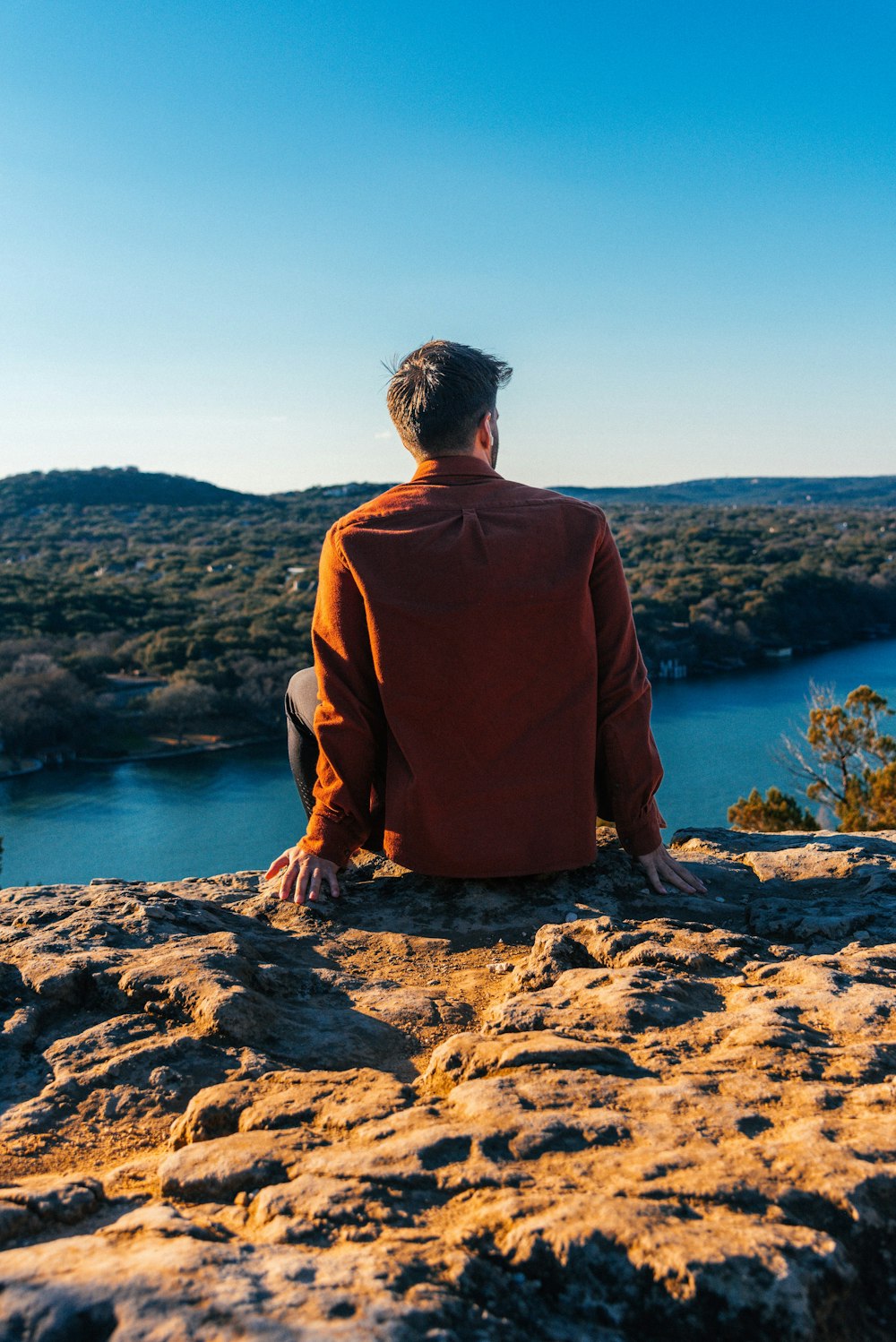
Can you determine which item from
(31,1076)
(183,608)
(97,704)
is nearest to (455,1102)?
(31,1076)

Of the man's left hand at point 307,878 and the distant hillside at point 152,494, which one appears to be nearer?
the man's left hand at point 307,878

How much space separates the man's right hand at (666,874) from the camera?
2.32m

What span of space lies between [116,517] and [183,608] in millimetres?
37313

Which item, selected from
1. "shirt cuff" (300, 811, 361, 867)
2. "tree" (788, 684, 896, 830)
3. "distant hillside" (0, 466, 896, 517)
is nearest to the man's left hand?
"shirt cuff" (300, 811, 361, 867)

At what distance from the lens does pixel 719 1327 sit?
0.93 metres

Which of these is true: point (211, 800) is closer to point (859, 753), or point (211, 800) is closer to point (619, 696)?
point (859, 753)

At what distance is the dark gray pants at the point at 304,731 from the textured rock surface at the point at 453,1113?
0.34 m

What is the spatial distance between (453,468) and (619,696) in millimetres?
633

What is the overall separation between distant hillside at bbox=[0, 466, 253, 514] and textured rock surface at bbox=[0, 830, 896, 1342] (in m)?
78.6

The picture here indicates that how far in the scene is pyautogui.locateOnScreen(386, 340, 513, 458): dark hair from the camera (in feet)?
6.97

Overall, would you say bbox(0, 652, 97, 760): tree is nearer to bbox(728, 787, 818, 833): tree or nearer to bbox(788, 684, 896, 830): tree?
bbox(788, 684, 896, 830): tree

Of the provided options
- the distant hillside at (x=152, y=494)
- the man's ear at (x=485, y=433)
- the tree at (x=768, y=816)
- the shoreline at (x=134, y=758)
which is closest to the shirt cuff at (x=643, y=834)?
the man's ear at (x=485, y=433)

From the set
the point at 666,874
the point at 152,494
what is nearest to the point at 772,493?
the point at 152,494

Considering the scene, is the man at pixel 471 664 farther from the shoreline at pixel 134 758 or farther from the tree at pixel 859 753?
the shoreline at pixel 134 758
